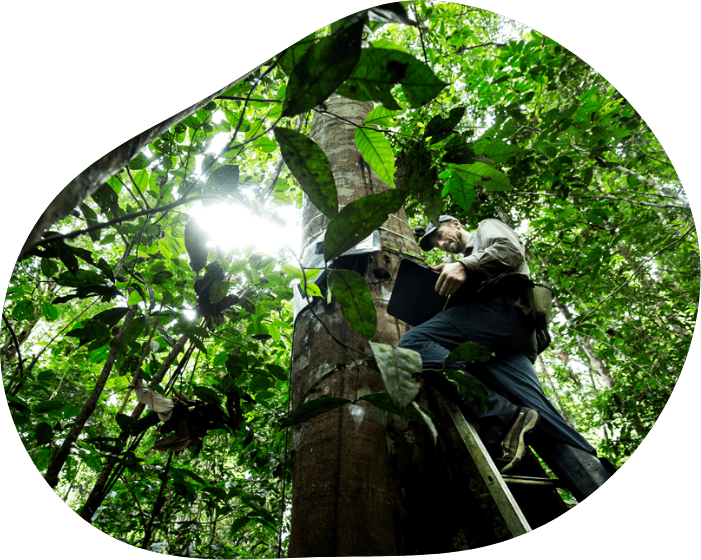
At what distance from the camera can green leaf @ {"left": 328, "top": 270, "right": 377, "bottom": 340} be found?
746 mm

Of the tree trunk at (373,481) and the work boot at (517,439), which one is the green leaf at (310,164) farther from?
the work boot at (517,439)

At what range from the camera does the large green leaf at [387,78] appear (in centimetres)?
65

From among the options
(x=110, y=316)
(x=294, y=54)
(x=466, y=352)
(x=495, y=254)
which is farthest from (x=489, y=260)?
(x=110, y=316)

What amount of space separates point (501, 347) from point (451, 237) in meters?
0.37

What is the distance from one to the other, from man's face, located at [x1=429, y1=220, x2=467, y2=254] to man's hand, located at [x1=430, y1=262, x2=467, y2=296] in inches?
4.6

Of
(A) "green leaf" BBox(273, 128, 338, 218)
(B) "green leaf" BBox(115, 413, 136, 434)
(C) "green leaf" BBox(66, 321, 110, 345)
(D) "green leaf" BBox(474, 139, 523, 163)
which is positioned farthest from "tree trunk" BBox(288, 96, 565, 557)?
(C) "green leaf" BBox(66, 321, 110, 345)

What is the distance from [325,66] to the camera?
61 centimetres

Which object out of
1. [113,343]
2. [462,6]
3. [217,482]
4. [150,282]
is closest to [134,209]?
[150,282]

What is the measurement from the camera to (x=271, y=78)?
114 cm

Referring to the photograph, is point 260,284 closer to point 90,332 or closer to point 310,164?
point 90,332

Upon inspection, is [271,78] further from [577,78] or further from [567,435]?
[567,435]

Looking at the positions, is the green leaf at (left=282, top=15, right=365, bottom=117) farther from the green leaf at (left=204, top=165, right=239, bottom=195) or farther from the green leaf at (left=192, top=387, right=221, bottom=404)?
the green leaf at (left=192, top=387, right=221, bottom=404)

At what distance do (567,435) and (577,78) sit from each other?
98 centimetres

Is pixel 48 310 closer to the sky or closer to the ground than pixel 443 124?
closer to the ground
